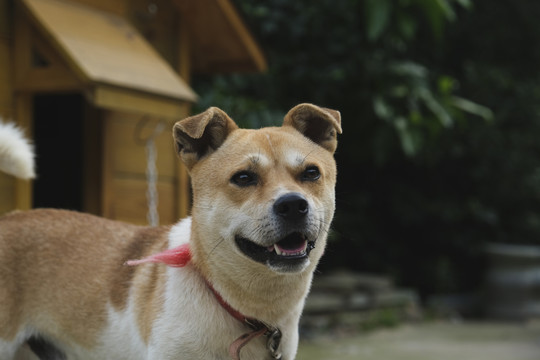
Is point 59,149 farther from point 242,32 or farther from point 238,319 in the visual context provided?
point 238,319

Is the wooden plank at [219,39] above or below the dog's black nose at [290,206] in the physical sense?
above

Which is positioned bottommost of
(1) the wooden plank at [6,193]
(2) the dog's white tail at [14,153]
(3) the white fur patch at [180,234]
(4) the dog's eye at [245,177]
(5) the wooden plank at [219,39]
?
(1) the wooden plank at [6,193]

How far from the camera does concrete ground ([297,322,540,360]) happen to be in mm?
7016

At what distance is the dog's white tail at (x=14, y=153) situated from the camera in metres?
3.67

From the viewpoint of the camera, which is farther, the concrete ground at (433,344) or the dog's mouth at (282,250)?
the concrete ground at (433,344)

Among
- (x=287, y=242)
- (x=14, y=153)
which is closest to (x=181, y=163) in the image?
(x=14, y=153)

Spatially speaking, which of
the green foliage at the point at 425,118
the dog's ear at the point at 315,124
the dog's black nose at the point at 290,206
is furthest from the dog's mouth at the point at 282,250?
the green foliage at the point at 425,118

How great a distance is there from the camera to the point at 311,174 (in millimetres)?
3156

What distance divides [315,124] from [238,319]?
0.97m

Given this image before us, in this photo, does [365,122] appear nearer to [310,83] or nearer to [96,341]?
[310,83]

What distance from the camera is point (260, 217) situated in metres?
2.90

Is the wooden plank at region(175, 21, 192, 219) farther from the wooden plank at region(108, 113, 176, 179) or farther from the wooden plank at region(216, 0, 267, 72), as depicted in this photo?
the wooden plank at region(216, 0, 267, 72)

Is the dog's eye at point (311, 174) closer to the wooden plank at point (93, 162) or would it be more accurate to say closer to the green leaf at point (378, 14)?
the wooden plank at point (93, 162)

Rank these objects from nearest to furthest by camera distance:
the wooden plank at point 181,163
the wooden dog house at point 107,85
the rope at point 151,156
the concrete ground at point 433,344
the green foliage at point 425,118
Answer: the wooden dog house at point 107,85
the rope at point 151,156
the wooden plank at point 181,163
the concrete ground at point 433,344
the green foliage at point 425,118
